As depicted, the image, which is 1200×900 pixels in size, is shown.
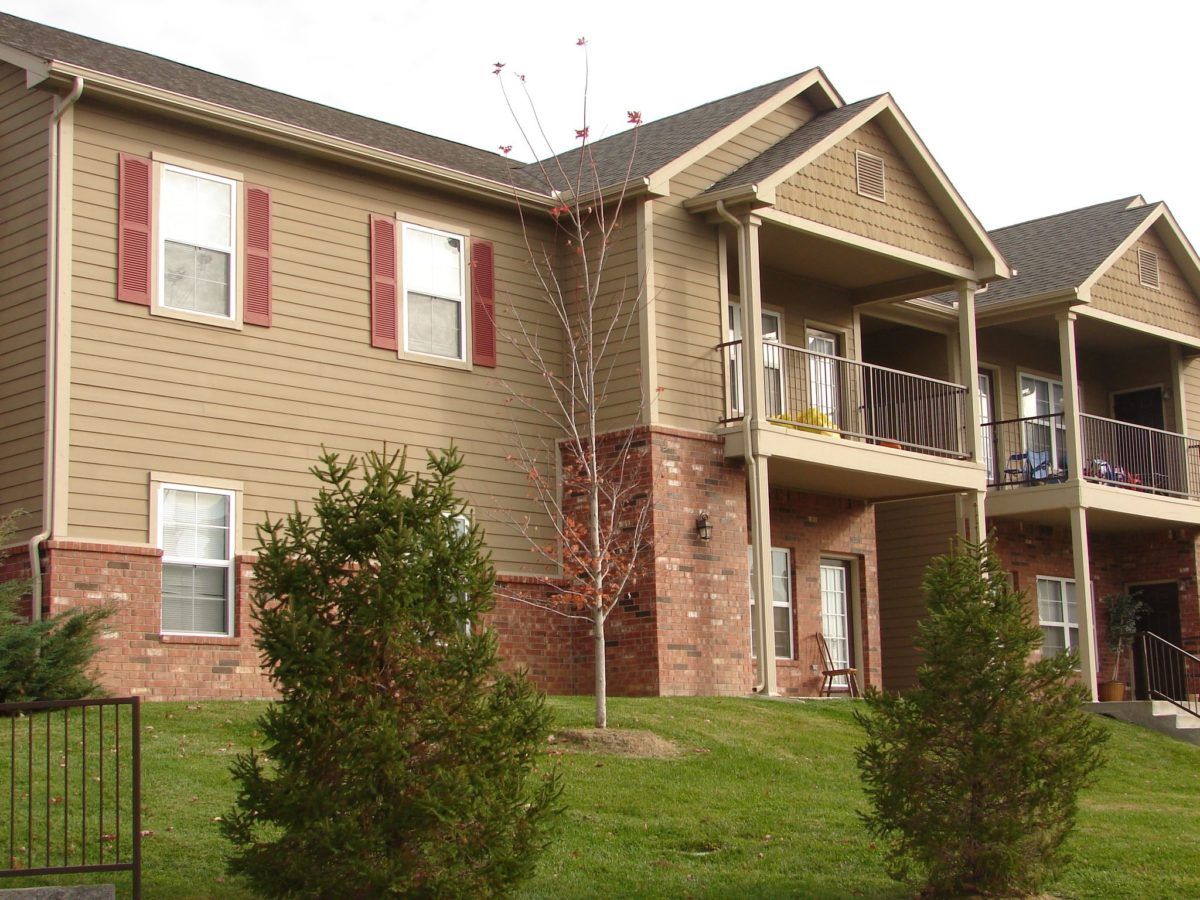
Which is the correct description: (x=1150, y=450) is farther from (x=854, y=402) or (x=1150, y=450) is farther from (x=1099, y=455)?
(x=854, y=402)

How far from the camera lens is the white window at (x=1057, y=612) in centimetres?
2564

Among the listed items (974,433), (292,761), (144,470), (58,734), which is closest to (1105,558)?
(974,433)

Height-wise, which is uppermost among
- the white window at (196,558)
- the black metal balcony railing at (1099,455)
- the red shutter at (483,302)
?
the red shutter at (483,302)

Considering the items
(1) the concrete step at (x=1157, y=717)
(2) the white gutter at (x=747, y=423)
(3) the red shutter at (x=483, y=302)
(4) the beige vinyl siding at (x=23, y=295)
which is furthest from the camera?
(1) the concrete step at (x=1157, y=717)

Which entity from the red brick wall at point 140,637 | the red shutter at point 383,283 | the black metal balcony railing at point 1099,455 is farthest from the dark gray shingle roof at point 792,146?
the red brick wall at point 140,637

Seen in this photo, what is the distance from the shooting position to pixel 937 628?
10484 millimetres

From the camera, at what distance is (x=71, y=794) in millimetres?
11227

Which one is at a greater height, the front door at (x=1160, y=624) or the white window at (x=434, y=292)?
the white window at (x=434, y=292)

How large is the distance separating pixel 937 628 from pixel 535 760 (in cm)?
311

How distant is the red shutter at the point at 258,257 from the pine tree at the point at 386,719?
836 cm

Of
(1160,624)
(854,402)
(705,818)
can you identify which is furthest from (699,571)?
(1160,624)

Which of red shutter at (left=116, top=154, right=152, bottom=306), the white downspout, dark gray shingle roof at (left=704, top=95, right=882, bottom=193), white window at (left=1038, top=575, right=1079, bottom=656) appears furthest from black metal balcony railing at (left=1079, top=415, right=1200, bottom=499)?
the white downspout

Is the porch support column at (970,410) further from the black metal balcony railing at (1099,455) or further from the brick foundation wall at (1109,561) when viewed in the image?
the brick foundation wall at (1109,561)

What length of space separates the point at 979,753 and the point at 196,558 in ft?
28.1
